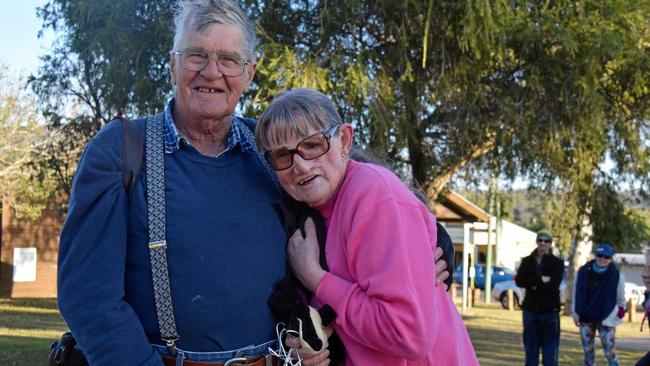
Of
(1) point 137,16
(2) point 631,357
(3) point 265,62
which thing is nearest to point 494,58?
(3) point 265,62

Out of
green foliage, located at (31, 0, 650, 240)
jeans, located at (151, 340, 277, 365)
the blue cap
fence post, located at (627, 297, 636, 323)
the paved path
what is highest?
green foliage, located at (31, 0, 650, 240)

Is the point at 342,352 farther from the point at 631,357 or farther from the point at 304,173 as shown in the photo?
the point at 631,357

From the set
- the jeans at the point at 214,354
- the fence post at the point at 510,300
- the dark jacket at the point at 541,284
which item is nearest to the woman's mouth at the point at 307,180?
the jeans at the point at 214,354

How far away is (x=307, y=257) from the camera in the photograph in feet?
8.40

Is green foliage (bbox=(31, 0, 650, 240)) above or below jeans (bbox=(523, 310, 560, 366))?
above

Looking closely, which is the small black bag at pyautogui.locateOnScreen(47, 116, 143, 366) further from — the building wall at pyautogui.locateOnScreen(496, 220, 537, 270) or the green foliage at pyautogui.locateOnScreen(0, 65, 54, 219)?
the building wall at pyautogui.locateOnScreen(496, 220, 537, 270)

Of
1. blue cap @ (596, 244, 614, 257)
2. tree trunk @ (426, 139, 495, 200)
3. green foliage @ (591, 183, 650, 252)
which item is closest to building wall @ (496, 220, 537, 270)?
green foliage @ (591, 183, 650, 252)

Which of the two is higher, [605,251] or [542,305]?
[605,251]

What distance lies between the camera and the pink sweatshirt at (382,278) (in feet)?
7.82

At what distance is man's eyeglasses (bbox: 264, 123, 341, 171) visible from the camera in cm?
258

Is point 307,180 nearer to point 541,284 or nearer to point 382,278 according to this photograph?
point 382,278

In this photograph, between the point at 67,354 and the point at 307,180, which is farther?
the point at 307,180

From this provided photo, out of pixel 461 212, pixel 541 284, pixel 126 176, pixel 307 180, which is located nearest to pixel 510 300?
pixel 461 212

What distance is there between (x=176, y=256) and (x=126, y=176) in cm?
27
